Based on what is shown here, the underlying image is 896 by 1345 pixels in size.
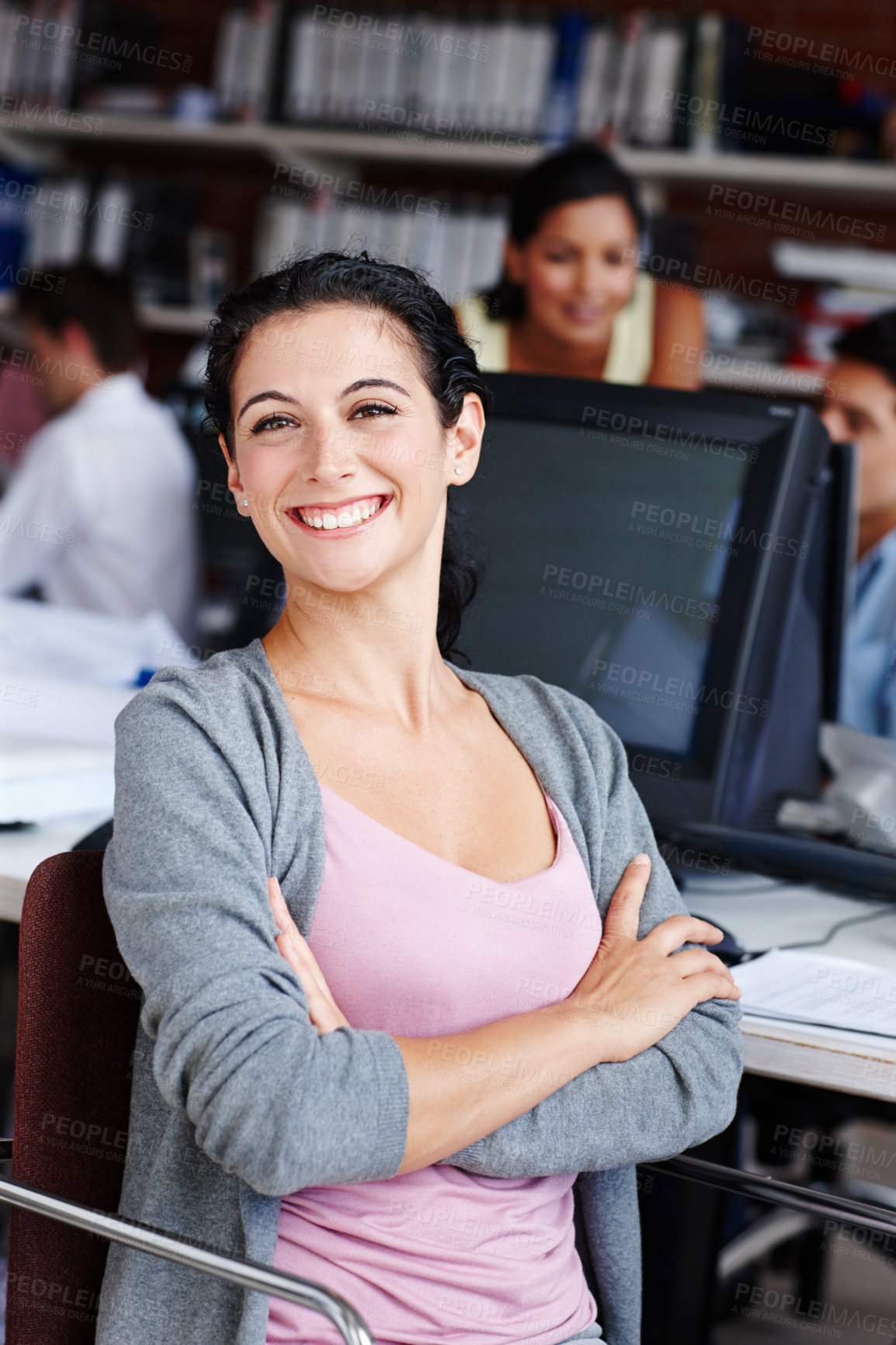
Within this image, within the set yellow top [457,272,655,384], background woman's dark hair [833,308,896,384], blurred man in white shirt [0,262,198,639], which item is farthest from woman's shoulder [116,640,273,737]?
blurred man in white shirt [0,262,198,639]

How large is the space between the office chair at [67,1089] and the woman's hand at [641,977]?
373 mm

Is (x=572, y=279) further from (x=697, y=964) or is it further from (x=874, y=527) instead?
(x=697, y=964)

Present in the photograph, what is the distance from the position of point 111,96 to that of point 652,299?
207 centimetres

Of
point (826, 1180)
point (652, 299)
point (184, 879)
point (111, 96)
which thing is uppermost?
point (111, 96)

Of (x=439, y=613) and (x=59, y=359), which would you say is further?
(x=59, y=359)

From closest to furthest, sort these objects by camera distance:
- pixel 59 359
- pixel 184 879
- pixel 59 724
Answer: pixel 184 879 < pixel 59 724 < pixel 59 359

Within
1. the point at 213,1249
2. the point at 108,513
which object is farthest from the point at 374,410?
the point at 108,513

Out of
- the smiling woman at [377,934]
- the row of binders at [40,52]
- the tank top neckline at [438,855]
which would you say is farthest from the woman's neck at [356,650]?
the row of binders at [40,52]

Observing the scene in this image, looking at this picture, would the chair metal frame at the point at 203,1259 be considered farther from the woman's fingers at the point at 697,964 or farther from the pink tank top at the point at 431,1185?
the woman's fingers at the point at 697,964

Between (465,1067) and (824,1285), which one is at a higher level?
(465,1067)

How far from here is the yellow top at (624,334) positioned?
8.45ft

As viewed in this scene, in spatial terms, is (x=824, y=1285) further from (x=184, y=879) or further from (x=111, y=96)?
(x=111, y=96)

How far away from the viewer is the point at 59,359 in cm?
353

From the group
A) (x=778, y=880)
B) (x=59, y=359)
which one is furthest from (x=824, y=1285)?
(x=59, y=359)
